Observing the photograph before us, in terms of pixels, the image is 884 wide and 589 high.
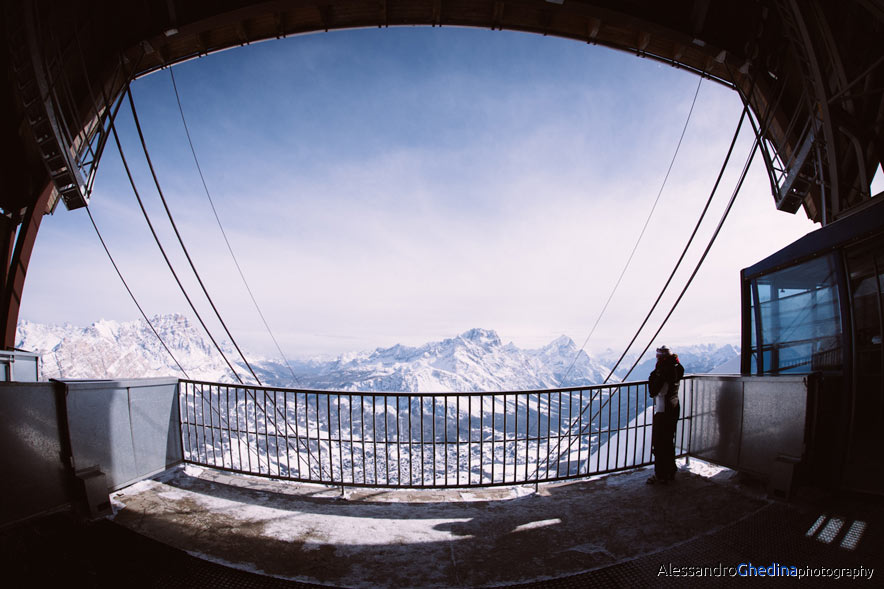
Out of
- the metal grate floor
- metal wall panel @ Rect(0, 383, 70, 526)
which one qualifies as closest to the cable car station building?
metal wall panel @ Rect(0, 383, 70, 526)

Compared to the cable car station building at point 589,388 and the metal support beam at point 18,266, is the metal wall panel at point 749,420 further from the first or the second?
the metal support beam at point 18,266

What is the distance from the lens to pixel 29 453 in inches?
147

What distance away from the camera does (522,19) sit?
8.59 m

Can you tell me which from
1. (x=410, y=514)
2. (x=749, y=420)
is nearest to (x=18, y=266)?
(x=410, y=514)

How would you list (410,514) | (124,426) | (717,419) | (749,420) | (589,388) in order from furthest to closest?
1. (717,419)
2. (589,388)
3. (749,420)
4. (124,426)
5. (410,514)

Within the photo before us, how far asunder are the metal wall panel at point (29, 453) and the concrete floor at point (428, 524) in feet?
2.50

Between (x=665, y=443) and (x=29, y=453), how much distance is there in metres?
7.64

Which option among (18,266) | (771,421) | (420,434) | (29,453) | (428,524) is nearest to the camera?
(29,453)

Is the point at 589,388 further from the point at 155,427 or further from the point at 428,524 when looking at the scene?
the point at 155,427

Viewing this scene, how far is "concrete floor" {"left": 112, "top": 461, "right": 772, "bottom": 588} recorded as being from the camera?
312 cm

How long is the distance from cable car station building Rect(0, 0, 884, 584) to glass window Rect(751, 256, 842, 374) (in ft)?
0.08

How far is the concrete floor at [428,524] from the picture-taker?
312 cm

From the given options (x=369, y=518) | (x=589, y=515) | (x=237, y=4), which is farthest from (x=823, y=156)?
(x=237, y=4)

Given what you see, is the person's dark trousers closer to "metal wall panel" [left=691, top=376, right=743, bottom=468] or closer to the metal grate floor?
"metal wall panel" [left=691, top=376, right=743, bottom=468]
